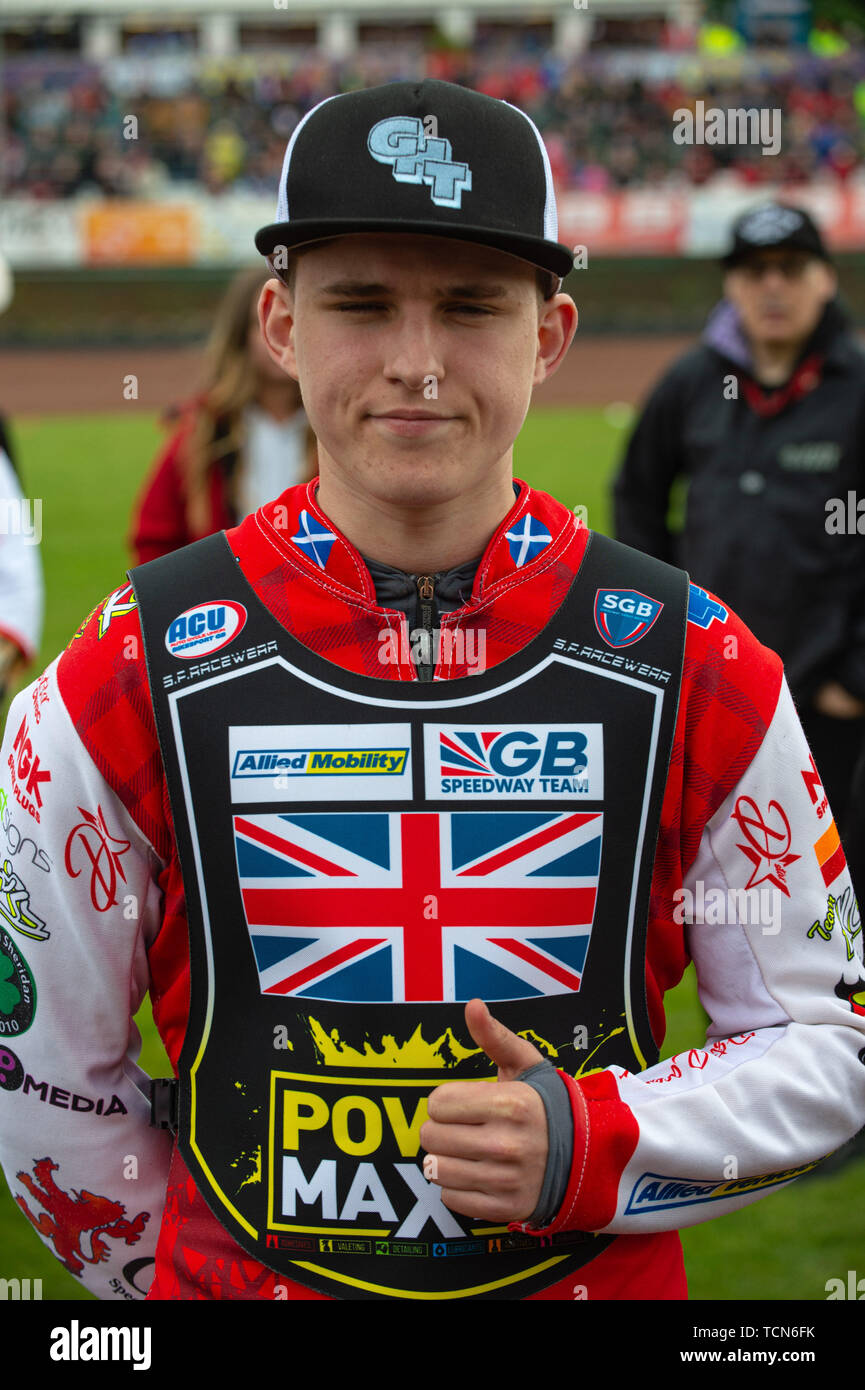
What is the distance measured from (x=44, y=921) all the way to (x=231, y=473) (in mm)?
3099

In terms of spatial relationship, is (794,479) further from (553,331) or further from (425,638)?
(425,638)

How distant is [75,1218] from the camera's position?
6.23 ft

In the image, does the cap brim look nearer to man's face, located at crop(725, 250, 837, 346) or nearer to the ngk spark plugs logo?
the ngk spark plugs logo

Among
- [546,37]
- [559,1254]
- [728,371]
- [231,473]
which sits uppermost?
[546,37]

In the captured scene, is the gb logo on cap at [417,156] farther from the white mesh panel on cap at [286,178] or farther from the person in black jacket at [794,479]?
the person in black jacket at [794,479]

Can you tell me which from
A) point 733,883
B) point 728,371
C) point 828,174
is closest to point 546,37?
point 828,174

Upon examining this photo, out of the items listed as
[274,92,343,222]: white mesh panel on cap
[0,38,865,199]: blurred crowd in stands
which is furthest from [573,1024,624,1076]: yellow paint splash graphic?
[0,38,865,199]: blurred crowd in stands

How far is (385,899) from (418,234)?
72 cm

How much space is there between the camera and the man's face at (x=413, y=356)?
5.49ft

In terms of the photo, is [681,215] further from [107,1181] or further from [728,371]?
[107,1181]

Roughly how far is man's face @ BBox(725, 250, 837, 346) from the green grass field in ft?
6.98

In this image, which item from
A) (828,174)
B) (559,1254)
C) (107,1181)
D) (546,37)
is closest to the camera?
(559,1254)

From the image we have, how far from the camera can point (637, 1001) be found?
1.80 metres

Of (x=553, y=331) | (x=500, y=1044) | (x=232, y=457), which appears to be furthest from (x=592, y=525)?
(x=500, y=1044)
